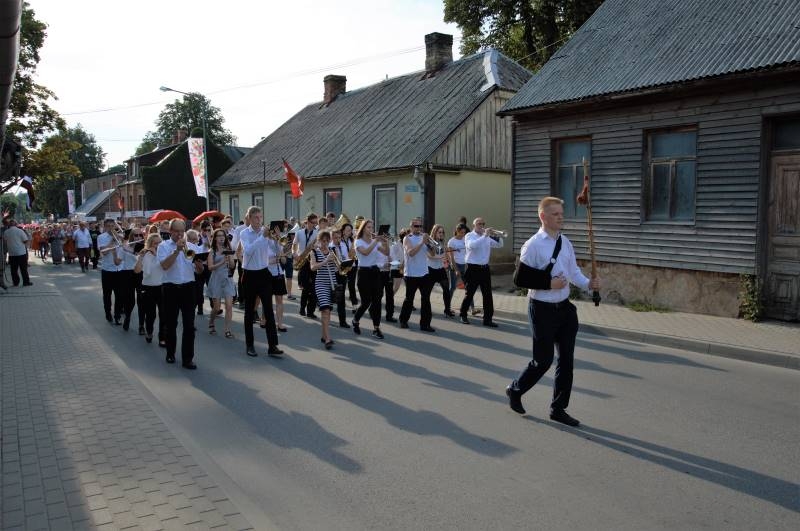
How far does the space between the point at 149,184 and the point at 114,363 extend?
4345cm

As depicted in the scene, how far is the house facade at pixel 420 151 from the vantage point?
800 inches

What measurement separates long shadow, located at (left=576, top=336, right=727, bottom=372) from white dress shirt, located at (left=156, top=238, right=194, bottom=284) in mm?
5638

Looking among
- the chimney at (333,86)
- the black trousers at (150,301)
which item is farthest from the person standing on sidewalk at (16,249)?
the chimney at (333,86)

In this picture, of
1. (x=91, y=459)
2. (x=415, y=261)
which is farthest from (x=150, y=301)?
(x=91, y=459)

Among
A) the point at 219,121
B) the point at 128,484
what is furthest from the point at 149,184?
the point at 128,484

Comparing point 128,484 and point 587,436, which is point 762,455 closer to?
point 587,436

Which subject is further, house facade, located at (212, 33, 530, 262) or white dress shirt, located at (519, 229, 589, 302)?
house facade, located at (212, 33, 530, 262)

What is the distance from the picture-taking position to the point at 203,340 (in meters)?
10.2

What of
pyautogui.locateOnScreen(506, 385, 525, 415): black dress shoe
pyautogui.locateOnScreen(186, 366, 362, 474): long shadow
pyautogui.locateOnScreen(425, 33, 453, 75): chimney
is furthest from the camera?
pyautogui.locateOnScreen(425, 33, 453, 75): chimney

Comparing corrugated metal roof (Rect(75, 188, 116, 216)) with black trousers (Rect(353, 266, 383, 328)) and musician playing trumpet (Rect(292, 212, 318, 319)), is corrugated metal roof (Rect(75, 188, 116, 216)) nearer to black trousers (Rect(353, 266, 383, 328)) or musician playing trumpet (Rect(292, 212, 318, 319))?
musician playing trumpet (Rect(292, 212, 318, 319))

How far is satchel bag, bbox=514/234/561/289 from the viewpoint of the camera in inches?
226

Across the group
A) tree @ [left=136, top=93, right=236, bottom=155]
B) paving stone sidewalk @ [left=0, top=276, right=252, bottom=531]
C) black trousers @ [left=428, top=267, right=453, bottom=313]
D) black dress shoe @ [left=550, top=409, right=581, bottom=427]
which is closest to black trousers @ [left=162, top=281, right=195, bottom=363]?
paving stone sidewalk @ [left=0, top=276, right=252, bottom=531]

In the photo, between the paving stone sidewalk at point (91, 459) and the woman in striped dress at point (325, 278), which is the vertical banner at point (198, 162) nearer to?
the woman in striped dress at point (325, 278)

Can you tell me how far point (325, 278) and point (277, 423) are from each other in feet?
12.6
